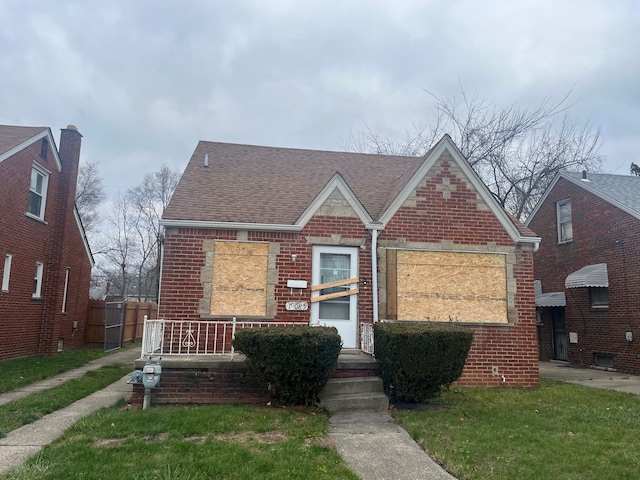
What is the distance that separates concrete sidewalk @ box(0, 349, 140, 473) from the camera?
5127 millimetres

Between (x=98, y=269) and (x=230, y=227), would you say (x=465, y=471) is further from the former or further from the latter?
(x=98, y=269)

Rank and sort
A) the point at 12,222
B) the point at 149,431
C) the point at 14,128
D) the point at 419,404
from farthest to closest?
1. the point at 14,128
2. the point at 12,222
3. the point at 419,404
4. the point at 149,431

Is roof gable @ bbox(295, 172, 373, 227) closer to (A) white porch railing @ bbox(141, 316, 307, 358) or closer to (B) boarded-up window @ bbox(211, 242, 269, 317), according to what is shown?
(B) boarded-up window @ bbox(211, 242, 269, 317)

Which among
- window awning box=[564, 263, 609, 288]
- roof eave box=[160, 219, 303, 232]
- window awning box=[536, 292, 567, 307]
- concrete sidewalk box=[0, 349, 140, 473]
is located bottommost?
concrete sidewalk box=[0, 349, 140, 473]

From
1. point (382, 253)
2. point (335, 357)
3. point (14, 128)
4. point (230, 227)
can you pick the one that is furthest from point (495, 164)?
point (14, 128)

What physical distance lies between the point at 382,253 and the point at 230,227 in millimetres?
3166

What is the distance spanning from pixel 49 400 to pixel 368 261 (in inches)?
246

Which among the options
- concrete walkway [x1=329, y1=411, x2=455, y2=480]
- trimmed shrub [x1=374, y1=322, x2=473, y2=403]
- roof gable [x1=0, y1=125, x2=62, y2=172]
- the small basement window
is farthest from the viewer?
the small basement window

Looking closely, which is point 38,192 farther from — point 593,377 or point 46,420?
point 593,377

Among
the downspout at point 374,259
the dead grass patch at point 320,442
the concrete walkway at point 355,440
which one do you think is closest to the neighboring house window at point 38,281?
the concrete walkway at point 355,440

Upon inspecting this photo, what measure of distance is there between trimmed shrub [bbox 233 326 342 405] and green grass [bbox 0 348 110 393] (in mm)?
5322

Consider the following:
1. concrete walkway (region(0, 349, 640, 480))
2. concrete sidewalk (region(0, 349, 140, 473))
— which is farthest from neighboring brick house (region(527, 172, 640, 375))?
concrete sidewalk (region(0, 349, 140, 473))

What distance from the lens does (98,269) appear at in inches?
1726

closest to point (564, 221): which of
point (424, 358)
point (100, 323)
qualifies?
point (424, 358)
